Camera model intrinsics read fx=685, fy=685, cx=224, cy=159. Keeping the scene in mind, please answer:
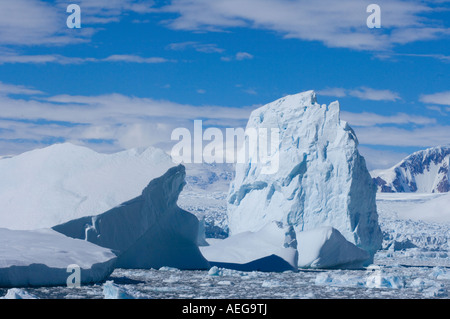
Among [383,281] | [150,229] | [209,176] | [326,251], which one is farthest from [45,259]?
[209,176]

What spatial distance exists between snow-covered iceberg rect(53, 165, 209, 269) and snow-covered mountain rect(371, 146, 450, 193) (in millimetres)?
105056

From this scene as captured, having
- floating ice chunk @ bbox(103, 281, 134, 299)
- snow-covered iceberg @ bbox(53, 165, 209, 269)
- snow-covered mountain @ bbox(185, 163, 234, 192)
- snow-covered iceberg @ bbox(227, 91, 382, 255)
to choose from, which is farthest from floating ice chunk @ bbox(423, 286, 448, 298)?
snow-covered mountain @ bbox(185, 163, 234, 192)

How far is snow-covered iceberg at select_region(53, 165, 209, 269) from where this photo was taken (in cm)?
1315

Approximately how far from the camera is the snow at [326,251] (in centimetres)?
1708

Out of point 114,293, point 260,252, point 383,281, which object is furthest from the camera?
point 260,252

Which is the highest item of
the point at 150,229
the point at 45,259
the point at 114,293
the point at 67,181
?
the point at 67,181

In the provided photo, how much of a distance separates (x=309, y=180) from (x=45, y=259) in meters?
12.8

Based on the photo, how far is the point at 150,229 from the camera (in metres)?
14.5

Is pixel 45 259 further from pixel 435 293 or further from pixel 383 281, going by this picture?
pixel 435 293

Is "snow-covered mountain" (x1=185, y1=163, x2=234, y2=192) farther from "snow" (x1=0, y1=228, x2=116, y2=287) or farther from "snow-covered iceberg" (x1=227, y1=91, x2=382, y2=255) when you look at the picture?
"snow" (x1=0, y1=228, x2=116, y2=287)

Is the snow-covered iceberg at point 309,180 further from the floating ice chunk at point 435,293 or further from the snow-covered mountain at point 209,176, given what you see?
the snow-covered mountain at point 209,176

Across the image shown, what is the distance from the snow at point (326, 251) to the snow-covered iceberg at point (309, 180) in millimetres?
2894

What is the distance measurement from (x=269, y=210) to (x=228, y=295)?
12.6 metres
